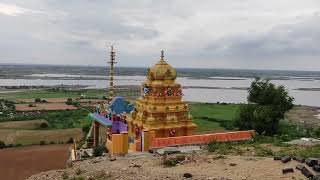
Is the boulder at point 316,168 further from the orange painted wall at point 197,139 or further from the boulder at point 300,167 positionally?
the orange painted wall at point 197,139

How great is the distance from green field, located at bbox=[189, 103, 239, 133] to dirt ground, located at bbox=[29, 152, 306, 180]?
2405 centimetres

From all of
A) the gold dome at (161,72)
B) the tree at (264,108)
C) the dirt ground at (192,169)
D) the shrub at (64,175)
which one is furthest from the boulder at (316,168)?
the tree at (264,108)

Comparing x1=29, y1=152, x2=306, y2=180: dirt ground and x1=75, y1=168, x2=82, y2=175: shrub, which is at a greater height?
x1=29, y1=152, x2=306, y2=180: dirt ground

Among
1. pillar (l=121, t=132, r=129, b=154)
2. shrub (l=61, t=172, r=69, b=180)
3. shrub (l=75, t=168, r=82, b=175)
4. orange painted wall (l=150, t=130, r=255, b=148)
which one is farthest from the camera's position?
orange painted wall (l=150, t=130, r=255, b=148)

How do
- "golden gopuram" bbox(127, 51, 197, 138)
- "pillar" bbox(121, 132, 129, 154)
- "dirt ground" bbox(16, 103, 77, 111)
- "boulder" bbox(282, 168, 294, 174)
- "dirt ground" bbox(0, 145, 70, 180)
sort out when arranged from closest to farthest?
"boulder" bbox(282, 168, 294, 174), "pillar" bbox(121, 132, 129, 154), "golden gopuram" bbox(127, 51, 197, 138), "dirt ground" bbox(0, 145, 70, 180), "dirt ground" bbox(16, 103, 77, 111)

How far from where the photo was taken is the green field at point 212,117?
41.5m

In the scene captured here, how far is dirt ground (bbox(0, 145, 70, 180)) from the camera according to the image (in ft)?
80.2

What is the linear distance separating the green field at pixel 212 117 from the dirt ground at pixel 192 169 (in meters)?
24.1

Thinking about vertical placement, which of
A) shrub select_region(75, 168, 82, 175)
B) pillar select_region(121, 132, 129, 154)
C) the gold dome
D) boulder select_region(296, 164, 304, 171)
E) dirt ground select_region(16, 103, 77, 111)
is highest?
the gold dome

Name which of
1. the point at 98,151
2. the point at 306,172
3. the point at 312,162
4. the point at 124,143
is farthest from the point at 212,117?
the point at 306,172

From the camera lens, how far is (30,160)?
2805 centimetres

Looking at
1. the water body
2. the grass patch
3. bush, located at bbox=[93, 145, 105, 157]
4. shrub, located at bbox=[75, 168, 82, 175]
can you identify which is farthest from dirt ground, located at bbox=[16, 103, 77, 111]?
shrub, located at bbox=[75, 168, 82, 175]

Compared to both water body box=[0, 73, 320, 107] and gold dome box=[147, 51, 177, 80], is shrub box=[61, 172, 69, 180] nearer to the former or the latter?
gold dome box=[147, 51, 177, 80]

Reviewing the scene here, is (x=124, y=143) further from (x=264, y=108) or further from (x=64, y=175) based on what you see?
(x=264, y=108)
